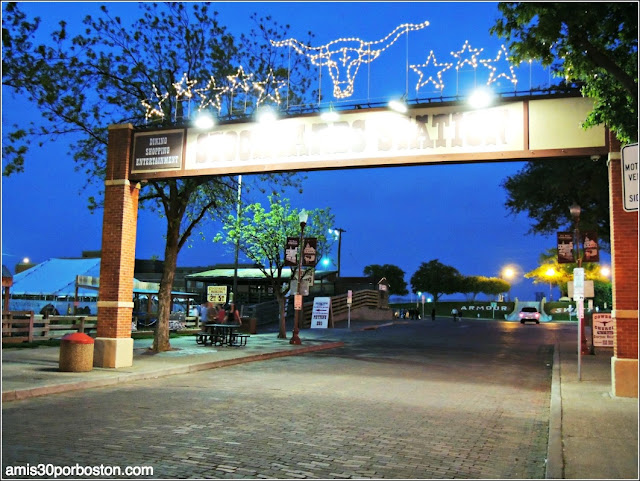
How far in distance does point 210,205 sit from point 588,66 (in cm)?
1411

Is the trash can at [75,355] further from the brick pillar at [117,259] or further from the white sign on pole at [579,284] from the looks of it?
the white sign on pole at [579,284]

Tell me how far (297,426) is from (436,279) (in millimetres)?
99916

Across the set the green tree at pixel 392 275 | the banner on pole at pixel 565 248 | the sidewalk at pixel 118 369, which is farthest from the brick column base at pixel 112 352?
the green tree at pixel 392 275

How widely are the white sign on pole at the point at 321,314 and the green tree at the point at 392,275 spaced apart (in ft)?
212

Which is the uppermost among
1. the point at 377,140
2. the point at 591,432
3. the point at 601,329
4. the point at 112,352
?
the point at 377,140

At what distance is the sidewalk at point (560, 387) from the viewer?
271 inches

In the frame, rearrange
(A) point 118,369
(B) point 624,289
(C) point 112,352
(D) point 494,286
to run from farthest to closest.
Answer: (D) point 494,286 → (C) point 112,352 → (A) point 118,369 → (B) point 624,289

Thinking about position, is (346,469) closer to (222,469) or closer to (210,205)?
(222,469)

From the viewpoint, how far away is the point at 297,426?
8680 millimetres

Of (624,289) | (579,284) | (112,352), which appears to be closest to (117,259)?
(112,352)

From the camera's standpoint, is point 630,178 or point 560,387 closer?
point 630,178

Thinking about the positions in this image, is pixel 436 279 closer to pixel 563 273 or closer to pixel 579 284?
pixel 563 273

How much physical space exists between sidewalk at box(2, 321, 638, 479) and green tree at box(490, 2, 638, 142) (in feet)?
15.3

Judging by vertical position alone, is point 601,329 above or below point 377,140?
below
